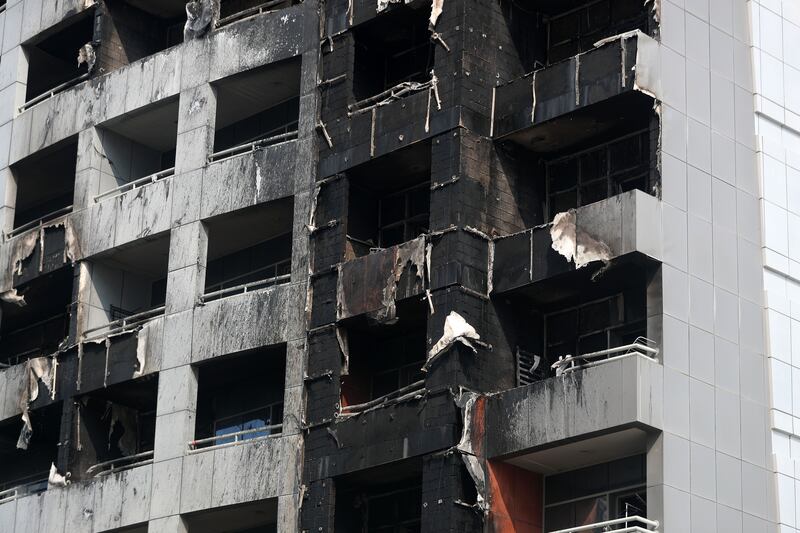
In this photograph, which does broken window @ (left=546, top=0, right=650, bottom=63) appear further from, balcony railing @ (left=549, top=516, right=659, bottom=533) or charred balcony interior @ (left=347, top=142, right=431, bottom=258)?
balcony railing @ (left=549, top=516, right=659, bottom=533)

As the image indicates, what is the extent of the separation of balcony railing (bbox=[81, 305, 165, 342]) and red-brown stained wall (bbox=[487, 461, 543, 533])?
43.6 feet

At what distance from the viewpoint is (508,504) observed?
39.4 meters

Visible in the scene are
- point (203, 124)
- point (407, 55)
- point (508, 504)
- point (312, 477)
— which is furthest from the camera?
point (203, 124)

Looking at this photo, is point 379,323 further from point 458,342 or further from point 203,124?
point 203,124

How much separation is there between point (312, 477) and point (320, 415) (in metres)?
1.57

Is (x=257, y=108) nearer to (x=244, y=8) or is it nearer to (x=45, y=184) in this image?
(x=244, y=8)

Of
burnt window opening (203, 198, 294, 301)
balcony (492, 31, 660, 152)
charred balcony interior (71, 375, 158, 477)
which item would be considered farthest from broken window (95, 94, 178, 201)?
balcony (492, 31, 660, 152)

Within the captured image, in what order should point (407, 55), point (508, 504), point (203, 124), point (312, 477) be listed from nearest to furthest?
point (508, 504)
point (312, 477)
point (407, 55)
point (203, 124)

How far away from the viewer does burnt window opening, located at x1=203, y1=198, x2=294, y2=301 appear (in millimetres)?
47375

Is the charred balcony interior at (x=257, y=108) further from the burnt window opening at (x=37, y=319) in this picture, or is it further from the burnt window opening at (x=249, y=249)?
the burnt window opening at (x=37, y=319)

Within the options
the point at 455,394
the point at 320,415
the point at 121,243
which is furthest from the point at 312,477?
the point at 121,243

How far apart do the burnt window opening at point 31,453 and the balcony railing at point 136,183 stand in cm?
654

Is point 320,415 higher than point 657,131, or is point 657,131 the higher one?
point 657,131

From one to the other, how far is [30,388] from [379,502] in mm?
13368
